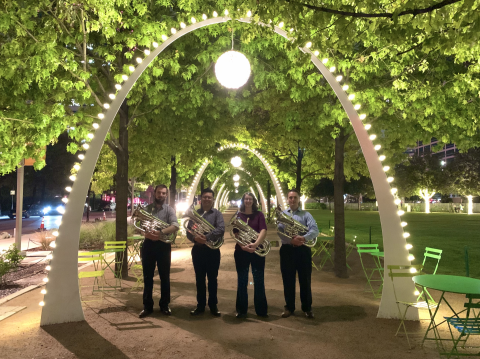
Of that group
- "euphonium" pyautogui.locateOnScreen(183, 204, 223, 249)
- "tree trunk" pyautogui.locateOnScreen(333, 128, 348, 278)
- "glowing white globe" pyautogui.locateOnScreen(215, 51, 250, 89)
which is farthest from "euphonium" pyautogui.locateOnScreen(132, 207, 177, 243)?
"tree trunk" pyautogui.locateOnScreen(333, 128, 348, 278)

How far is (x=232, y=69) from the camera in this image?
6527 millimetres

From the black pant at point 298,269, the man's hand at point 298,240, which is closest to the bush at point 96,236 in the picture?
the black pant at point 298,269

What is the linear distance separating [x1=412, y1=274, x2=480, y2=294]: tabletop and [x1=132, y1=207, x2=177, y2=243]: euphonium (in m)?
3.70

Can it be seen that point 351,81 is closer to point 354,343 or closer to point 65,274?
point 354,343

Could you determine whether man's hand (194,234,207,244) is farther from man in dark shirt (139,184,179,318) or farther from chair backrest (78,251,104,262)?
chair backrest (78,251,104,262)

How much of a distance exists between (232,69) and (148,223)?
2.98 m

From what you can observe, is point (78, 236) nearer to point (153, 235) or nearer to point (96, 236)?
point (153, 235)

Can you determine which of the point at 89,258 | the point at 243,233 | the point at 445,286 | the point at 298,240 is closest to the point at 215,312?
the point at 243,233

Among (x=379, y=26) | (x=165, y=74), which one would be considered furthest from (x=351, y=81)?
(x=165, y=74)

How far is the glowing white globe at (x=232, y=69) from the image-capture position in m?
6.53

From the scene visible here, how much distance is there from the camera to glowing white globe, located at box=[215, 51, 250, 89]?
21.4ft

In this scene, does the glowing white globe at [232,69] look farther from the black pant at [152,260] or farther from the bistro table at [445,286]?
the bistro table at [445,286]

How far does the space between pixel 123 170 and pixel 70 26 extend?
3466 mm

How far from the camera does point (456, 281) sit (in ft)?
16.3
